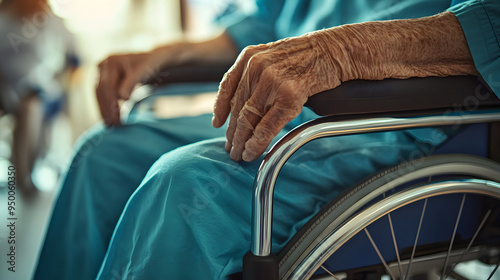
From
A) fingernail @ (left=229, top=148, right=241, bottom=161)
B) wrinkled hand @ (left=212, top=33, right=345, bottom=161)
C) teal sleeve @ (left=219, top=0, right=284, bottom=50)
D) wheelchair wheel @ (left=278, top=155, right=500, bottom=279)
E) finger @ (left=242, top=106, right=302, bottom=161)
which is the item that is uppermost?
teal sleeve @ (left=219, top=0, right=284, bottom=50)

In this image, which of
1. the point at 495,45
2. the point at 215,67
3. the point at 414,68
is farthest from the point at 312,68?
the point at 215,67

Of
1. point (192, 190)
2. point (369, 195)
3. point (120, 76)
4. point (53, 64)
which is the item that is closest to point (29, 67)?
point (53, 64)

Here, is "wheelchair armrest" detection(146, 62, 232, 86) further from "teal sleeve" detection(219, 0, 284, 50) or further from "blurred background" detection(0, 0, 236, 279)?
"blurred background" detection(0, 0, 236, 279)

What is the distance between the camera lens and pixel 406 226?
59cm

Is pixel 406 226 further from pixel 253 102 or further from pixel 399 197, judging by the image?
pixel 253 102

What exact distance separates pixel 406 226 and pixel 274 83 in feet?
0.97

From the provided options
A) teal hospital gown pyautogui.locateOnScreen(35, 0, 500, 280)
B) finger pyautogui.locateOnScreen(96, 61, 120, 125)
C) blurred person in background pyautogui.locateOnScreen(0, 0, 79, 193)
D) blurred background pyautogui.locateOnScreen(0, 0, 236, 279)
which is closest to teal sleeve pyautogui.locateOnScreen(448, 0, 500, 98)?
teal hospital gown pyautogui.locateOnScreen(35, 0, 500, 280)

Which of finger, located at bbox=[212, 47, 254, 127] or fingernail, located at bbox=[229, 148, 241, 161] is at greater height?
finger, located at bbox=[212, 47, 254, 127]

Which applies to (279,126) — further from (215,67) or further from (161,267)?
(215,67)

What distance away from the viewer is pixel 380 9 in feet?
2.35

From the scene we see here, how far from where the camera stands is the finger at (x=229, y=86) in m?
0.50

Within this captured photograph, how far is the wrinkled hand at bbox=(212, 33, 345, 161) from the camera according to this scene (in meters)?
0.45

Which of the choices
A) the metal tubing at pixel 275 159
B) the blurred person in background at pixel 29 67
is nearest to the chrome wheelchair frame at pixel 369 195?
the metal tubing at pixel 275 159

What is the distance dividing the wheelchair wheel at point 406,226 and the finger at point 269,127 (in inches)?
4.6
